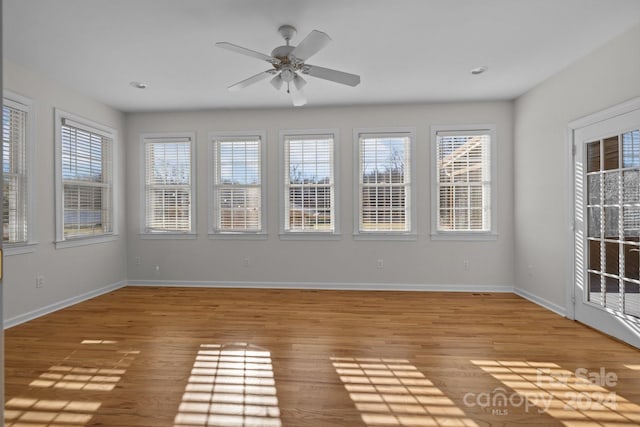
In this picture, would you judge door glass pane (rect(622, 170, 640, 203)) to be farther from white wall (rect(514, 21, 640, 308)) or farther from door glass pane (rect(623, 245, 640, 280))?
white wall (rect(514, 21, 640, 308))

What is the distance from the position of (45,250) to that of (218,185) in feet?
7.47

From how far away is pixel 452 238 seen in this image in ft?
16.5

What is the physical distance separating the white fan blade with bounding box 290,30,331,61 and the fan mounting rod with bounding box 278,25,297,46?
25 centimetres

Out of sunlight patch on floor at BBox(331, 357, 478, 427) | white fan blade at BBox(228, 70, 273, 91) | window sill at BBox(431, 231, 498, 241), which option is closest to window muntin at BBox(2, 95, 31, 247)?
white fan blade at BBox(228, 70, 273, 91)

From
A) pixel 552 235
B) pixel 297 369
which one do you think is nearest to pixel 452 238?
pixel 552 235

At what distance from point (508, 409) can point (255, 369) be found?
1747 mm

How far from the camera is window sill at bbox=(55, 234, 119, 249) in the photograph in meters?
4.27

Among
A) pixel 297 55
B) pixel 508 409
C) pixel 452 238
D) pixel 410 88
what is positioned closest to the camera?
pixel 508 409

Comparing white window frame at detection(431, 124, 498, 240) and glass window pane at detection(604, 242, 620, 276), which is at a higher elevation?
white window frame at detection(431, 124, 498, 240)

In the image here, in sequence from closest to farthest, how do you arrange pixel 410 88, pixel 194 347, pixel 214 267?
pixel 194 347 → pixel 410 88 → pixel 214 267

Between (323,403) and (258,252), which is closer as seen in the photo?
(323,403)

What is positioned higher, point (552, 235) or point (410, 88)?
point (410, 88)

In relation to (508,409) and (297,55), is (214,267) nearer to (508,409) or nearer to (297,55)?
(297,55)

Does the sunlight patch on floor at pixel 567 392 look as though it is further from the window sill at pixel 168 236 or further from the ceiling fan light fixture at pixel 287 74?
the window sill at pixel 168 236
